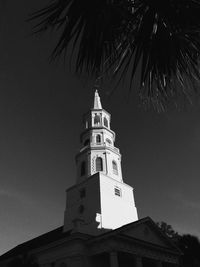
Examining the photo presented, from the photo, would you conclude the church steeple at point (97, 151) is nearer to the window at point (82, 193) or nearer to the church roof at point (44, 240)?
the window at point (82, 193)

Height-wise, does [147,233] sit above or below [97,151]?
below

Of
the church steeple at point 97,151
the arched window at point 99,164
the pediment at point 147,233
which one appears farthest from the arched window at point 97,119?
the pediment at point 147,233

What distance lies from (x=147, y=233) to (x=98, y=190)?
757cm

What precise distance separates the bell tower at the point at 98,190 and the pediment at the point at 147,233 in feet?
8.40

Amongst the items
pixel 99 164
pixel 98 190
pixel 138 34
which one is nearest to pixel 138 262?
pixel 98 190

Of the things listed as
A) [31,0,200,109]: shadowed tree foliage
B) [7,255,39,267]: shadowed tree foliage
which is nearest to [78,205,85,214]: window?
[7,255,39,267]: shadowed tree foliage

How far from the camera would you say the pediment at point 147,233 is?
2703 centimetres

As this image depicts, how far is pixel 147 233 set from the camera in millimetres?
29625

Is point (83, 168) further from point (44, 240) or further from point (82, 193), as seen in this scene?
point (44, 240)

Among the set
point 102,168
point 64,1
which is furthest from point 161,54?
point 102,168

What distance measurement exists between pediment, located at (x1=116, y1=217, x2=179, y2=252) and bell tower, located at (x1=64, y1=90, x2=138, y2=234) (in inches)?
101

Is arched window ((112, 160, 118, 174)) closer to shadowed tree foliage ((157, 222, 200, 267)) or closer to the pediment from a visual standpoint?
the pediment

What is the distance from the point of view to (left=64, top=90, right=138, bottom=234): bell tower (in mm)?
29078

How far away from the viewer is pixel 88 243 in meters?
25.8
